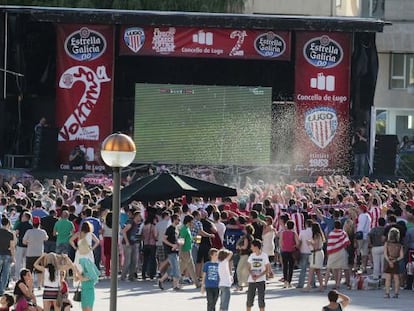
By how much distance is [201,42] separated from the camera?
42406 mm

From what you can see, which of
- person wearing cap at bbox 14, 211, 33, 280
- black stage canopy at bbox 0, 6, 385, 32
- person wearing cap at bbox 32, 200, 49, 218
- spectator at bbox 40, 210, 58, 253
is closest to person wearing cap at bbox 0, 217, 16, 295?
person wearing cap at bbox 14, 211, 33, 280

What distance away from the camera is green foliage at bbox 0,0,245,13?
54.9 metres

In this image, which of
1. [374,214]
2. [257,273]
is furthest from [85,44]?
[257,273]

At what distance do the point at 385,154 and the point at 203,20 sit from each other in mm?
6337

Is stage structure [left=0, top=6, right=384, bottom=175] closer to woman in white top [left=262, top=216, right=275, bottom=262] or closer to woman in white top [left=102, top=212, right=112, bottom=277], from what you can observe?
woman in white top [left=102, top=212, right=112, bottom=277]

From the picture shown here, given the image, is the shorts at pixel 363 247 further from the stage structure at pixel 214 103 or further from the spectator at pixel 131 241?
the stage structure at pixel 214 103

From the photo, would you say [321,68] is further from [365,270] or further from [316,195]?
[365,270]

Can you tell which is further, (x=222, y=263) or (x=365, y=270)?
(x=365, y=270)

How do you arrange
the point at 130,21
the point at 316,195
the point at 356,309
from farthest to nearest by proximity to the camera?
the point at 130,21 → the point at 316,195 → the point at 356,309

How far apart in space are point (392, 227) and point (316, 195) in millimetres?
7350

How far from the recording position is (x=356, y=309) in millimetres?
24953

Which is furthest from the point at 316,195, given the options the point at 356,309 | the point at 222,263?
the point at 222,263

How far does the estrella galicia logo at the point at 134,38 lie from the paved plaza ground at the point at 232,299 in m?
14.9

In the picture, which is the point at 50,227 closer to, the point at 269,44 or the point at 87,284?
the point at 87,284
